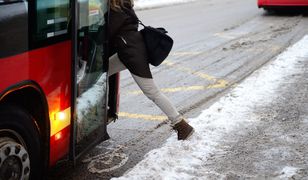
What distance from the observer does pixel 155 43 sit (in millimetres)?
4918

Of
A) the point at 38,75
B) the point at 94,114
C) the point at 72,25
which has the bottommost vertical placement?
the point at 94,114

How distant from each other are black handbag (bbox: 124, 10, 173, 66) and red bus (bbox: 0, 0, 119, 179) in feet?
1.63

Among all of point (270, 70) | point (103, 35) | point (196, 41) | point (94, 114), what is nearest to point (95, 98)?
point (94, 114)

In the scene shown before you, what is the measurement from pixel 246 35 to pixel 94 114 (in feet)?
28.2

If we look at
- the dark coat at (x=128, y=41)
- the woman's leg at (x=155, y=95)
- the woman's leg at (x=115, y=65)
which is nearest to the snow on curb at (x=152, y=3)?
the woman's leg at (x=155, y=95)

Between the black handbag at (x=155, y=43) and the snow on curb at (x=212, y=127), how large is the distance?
0.89 metres

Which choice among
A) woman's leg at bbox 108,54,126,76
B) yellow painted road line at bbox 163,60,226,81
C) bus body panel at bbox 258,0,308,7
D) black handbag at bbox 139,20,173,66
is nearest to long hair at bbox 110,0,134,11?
black handbag at bbox 139,20,173,66

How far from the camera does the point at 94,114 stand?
14.8 ft

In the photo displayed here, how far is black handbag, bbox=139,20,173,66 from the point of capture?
16.1 ft

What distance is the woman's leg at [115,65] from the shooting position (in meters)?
4.98

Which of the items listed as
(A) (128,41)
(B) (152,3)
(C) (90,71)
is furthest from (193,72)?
(B) (152,3)

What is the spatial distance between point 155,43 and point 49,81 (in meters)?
1.44

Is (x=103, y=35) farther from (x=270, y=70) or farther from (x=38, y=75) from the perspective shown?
(x=270, y=70)

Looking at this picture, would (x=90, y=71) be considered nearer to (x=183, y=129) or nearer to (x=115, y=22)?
(x=115, y=22)
